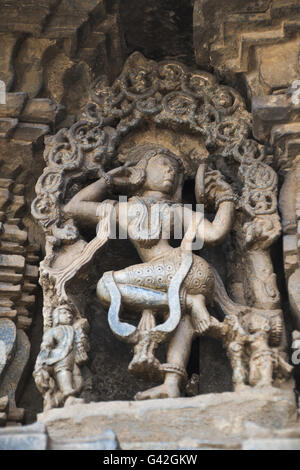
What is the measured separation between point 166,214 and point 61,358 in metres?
1.13

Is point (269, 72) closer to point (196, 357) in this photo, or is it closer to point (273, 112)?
point (273, 112)

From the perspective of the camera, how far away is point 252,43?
237 inches

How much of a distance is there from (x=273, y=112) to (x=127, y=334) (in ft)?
5.67

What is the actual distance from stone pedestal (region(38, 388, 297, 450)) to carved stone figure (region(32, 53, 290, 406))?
0.88ft

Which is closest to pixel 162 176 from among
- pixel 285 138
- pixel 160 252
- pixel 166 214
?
pixel 166 214

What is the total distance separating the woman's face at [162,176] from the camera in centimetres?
584

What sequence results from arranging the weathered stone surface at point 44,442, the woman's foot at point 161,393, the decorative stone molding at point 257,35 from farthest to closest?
the decorative stone molding at point 257,35, the woman's foot at point 161,393, the weathered stone surface at point 44,442

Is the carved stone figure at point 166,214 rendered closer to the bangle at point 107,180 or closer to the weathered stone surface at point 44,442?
the bangle at point 107,180

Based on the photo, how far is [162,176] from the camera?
19.2 ft

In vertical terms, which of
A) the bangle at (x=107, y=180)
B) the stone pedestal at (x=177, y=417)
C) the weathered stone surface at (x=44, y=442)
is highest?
the bangle at (x=107, y=180)

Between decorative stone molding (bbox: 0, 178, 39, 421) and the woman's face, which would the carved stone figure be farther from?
decorative stone molding (bbox: 0, 178, 39, 421)

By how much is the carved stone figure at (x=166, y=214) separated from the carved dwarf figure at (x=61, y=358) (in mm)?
59

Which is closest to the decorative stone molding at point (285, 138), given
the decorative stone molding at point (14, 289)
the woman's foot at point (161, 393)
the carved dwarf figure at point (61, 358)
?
the woman's foot at point (161, 393)
